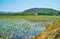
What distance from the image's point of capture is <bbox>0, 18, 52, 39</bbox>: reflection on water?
137 inches

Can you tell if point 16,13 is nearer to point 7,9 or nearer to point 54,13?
point 7,9

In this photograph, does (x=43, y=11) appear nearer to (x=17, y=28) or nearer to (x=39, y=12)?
(x=39, y=12)

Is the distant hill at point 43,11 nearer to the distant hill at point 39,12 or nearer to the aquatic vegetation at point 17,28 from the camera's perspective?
the distant hill at point 39,12

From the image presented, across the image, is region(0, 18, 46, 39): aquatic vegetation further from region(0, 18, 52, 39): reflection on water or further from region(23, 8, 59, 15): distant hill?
region(23, 8, 59, 15): distant hill

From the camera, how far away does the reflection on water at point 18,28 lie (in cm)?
348

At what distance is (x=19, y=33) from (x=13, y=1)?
2.30 feet

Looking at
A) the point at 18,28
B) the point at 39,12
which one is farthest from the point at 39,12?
the point at 18,28

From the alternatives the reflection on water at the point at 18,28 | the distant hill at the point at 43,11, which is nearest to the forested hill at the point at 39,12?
the distant hill at the point at 43,11

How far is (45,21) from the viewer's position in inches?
142

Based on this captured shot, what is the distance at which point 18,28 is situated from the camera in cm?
358

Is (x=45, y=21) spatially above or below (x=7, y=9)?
below

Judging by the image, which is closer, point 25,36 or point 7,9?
point 25,36

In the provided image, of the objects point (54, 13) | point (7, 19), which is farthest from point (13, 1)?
point (54, 13)

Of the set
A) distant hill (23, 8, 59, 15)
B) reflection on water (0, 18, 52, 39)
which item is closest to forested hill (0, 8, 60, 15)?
distant hill (23, 8, 59, 15)
